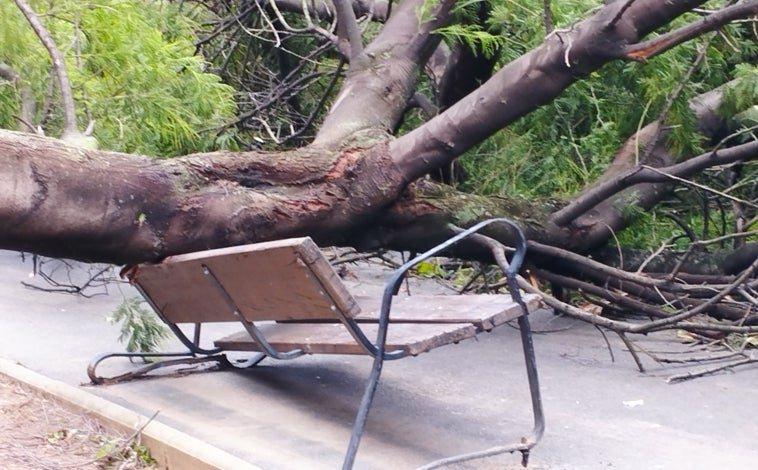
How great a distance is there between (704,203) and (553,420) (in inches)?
94.1

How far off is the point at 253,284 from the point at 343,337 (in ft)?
1.40

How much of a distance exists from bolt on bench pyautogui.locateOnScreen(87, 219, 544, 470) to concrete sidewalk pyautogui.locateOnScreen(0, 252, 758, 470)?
32 cm

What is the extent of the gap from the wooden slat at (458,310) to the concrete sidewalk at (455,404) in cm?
52

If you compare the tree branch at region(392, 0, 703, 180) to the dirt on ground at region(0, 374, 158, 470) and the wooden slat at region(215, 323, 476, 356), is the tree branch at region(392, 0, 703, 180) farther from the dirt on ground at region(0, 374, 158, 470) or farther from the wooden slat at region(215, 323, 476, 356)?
the dirt on ground at region(0, 374, 158, 470)

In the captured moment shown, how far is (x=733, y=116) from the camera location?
5.98 metres

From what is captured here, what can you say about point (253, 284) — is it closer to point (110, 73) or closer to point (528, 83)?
point (528, 83)

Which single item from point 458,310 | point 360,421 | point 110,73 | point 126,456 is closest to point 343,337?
point 458,310

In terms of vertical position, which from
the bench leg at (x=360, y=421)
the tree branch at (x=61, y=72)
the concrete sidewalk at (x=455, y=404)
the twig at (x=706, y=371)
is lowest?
the twig at (x=706, y=371)

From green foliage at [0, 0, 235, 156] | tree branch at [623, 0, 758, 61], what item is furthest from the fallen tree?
green foliage at [0, 0, 235, 156]

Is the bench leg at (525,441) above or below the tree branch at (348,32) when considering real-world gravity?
below

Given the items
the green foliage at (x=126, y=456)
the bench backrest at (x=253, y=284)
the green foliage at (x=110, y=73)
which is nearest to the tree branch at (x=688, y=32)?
the bench backrest at (x=253, y=284)

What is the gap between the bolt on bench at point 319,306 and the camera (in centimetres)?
346

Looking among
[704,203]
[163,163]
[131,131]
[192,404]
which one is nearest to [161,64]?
[131,131]

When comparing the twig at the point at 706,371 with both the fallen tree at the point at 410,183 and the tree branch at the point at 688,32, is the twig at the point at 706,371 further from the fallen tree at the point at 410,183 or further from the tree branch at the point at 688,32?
the tree branch at the point at 688,32
